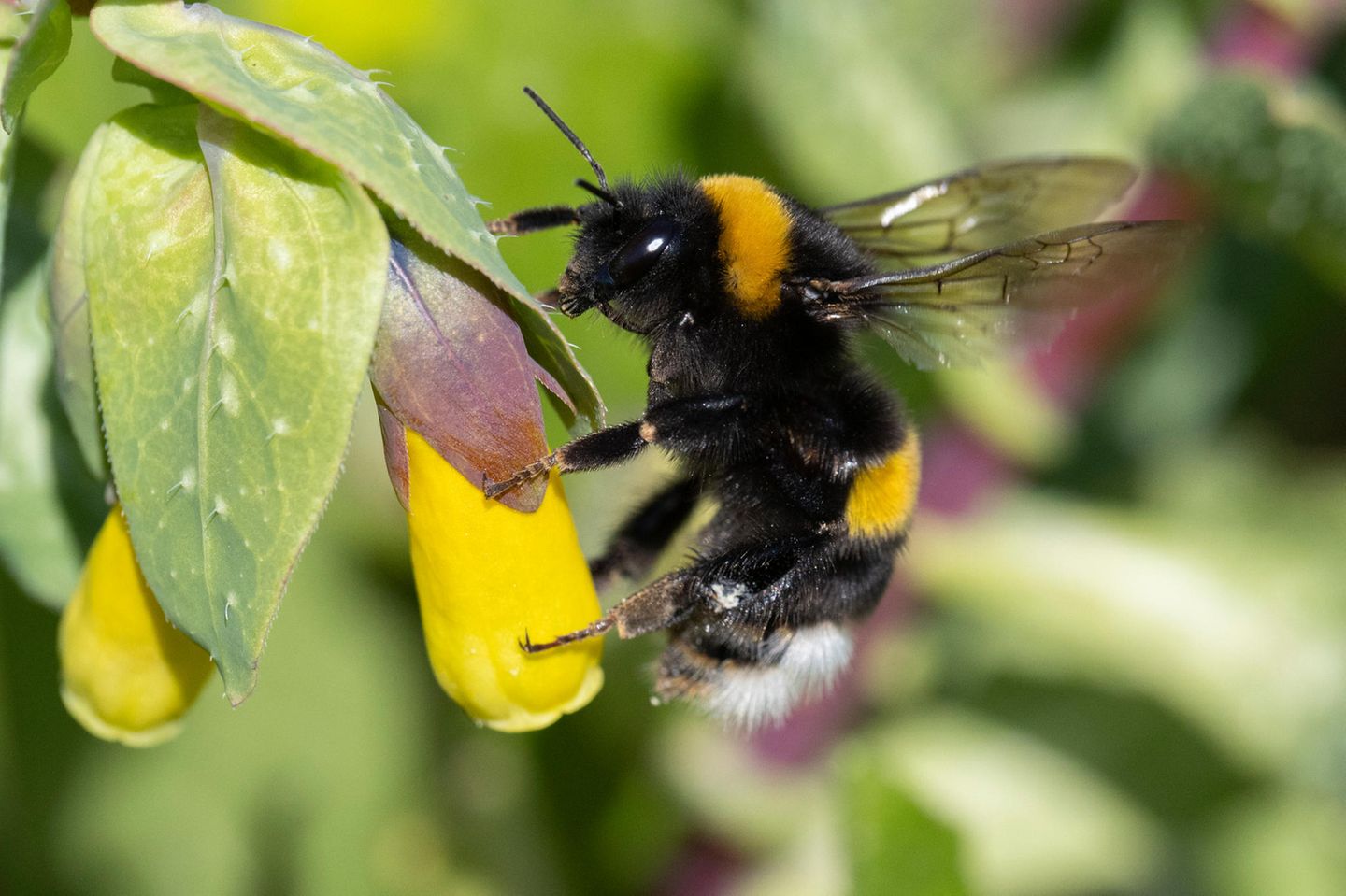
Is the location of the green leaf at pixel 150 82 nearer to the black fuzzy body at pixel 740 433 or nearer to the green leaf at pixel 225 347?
the green leaf at pixel 225 347

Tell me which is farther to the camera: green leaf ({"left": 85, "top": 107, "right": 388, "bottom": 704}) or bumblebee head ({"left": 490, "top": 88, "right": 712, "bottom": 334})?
bumblebee head ({"left": 490, "top": 88, "right": 712, "bottom": 334})

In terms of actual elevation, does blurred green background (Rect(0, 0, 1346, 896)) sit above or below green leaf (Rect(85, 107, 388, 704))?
below

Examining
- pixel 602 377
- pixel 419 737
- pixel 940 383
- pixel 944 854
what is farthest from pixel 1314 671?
pixel 419 737

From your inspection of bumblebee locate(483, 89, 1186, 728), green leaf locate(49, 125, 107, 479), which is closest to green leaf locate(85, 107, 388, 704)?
green leaf locate(49, 125, 107, 479)

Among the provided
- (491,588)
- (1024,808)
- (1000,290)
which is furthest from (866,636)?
(491,588)

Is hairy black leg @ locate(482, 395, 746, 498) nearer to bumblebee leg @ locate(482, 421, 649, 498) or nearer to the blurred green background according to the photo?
bumblebee leg @ locate(482, 421, 649, 498)

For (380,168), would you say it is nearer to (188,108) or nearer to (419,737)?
(188,108)
